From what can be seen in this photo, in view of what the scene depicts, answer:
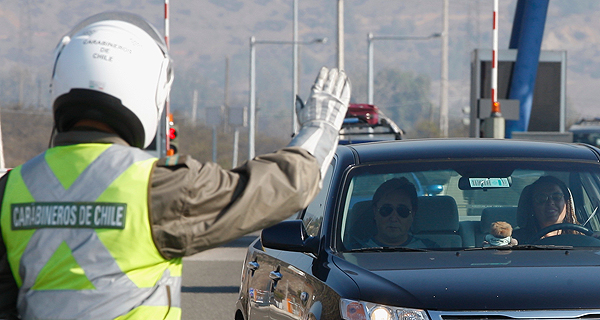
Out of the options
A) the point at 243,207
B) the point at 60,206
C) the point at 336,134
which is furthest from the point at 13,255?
the point at 336,134

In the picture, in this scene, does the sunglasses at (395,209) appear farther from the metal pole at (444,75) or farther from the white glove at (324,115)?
the metal pole at (444,75)

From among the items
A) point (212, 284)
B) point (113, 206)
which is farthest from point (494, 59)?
point (113, 206)

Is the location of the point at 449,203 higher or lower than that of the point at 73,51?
lower

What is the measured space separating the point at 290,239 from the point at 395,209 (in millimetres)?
553

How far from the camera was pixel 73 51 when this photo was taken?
7.63ft

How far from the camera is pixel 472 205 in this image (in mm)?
4684

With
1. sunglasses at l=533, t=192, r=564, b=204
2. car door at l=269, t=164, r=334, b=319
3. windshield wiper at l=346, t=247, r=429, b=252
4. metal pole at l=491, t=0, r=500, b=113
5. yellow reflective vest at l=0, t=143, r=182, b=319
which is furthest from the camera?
metal pole at l=491, t=0, r=500, b=113

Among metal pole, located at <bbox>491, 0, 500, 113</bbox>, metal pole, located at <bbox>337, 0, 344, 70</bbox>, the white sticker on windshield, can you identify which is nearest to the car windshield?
the white sticker on windshield

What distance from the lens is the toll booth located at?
50.7ft

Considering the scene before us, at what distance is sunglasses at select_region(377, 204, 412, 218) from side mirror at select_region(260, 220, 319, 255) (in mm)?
378

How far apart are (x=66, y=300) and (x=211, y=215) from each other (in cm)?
37

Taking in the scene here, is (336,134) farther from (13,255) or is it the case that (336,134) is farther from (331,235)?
(331,235)

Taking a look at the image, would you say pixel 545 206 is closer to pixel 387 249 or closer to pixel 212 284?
pixel 387 249

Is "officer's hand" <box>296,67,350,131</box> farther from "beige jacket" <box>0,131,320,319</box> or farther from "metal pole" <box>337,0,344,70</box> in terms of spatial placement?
"metal pole" <box>337,0,344,70</box>
